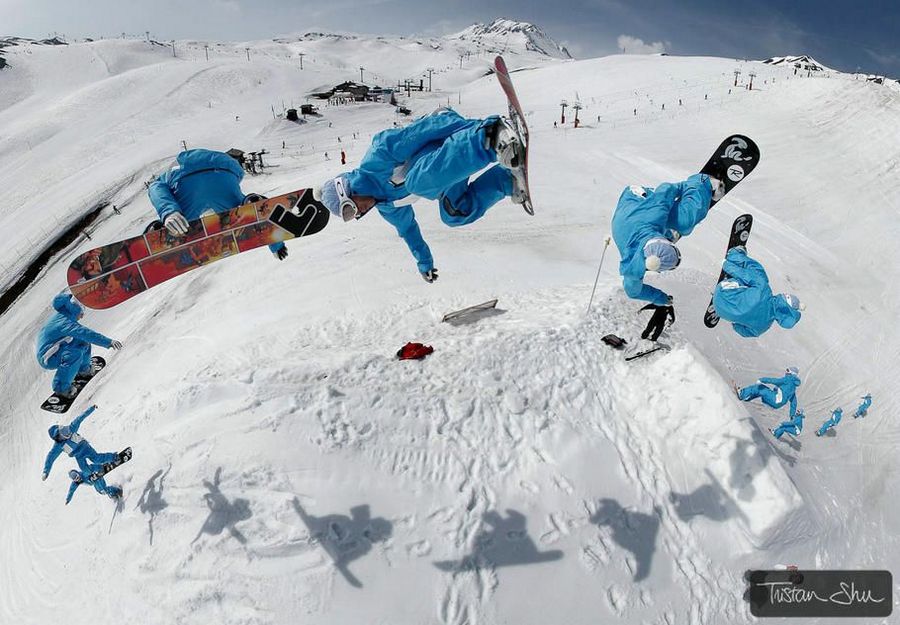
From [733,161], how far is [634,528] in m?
5.49

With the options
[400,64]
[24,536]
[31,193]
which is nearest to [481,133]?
[24,536]

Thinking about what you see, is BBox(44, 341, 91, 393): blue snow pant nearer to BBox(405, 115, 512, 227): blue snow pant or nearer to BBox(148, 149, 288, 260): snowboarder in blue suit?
BBox(148, 149, 288, 260): snowboarder in blue suit

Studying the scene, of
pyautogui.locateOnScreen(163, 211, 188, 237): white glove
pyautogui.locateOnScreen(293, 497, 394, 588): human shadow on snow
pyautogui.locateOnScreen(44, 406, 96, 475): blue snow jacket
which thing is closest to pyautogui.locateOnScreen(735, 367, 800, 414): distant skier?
pyautogui.locateOnScreen(293, 497, 394, 588): human shadow on snow

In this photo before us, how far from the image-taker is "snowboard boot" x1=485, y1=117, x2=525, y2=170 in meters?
4.30

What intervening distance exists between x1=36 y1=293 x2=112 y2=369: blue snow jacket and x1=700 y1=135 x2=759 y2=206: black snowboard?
32.7 ft

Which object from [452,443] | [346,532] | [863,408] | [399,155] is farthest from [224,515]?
[863,408]

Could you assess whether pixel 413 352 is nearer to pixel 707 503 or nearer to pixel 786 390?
pixel 707 503

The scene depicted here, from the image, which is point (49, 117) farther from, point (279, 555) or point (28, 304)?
point (279, 555)

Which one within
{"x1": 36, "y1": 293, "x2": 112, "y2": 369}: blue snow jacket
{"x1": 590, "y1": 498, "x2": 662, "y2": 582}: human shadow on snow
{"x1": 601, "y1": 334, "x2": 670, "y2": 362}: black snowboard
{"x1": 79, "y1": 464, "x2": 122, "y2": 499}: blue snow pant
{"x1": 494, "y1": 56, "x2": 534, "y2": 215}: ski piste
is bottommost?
{"x1": 79, "y1": 464, "x2": 122, "y2": 499}: blue snow pant

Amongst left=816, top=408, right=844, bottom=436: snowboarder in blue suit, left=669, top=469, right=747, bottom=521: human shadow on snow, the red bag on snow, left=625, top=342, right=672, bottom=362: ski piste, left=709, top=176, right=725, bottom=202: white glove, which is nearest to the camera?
left=669, top=469, right=747, bottom=521: human shadow on snow

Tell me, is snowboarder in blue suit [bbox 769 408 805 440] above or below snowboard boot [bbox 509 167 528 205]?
below

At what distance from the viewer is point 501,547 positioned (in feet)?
17.8

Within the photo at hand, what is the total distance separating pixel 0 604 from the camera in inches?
288

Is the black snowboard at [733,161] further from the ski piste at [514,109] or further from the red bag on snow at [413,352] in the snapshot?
the red bag on snow at [413,352]
